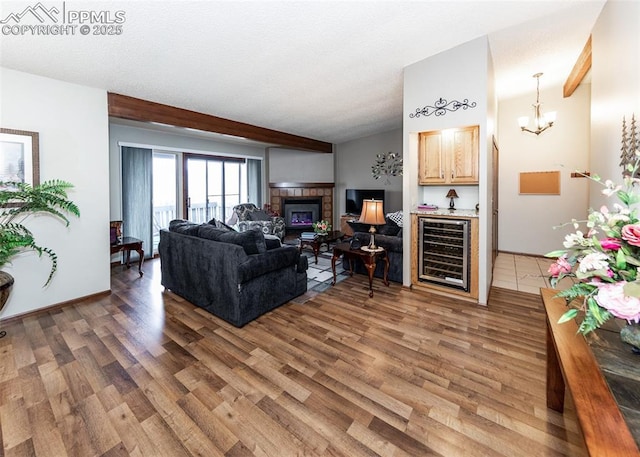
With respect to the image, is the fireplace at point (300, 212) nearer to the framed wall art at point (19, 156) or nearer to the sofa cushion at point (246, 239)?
the sofa cushion at point (246, 239)

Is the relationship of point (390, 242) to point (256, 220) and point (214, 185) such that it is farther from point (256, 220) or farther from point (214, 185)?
point (214, 185)

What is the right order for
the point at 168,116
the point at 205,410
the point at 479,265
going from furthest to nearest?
the point at 168,116
the point at 479,265
the point at 205,410

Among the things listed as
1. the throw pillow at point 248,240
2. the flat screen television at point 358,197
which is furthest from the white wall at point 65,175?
the flat screen television at point 358,197

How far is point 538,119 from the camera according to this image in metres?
4.80

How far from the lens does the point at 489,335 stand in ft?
8.47

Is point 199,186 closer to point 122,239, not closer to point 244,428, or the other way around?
point 122,239

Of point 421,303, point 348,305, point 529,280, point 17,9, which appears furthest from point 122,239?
point 529,280

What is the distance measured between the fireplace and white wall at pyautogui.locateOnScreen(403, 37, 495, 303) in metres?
4.43

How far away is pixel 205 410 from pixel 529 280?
4434 mm

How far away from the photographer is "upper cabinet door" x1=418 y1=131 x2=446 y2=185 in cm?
366

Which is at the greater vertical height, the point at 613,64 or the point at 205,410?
the point at 613,64

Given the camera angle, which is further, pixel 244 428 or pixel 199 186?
pixel 199 186

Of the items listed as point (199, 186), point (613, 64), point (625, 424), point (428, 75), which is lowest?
point (625, 424)

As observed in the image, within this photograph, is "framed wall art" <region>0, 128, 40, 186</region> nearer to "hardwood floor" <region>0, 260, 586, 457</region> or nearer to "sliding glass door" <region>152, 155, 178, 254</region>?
"hardwood floor" <region>0, 260, 586, 457</region>
